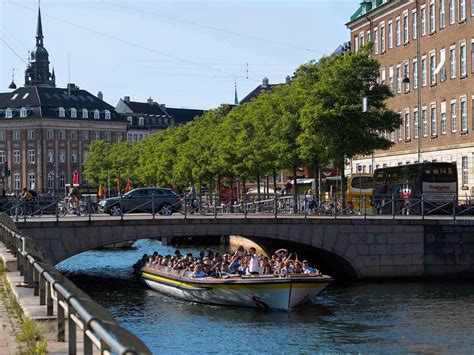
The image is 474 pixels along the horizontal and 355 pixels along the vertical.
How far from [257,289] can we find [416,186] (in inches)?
920

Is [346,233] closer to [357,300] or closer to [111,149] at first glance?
[357,300]

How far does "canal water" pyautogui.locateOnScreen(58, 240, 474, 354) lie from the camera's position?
30125 millimetres

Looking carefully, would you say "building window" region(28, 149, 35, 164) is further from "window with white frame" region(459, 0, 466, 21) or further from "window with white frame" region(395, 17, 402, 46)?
"window with white frame" region(459, 0, 466, 21)

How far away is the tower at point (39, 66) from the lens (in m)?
186

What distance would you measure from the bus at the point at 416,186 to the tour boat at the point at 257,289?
14674 mm

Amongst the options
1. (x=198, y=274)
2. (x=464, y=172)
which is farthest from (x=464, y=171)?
(x=198, y=274)

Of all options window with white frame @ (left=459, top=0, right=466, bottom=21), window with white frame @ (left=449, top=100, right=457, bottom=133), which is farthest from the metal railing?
window with white frame @ (left=449, top=100, right=457, bottom=133)

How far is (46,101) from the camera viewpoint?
568 feet

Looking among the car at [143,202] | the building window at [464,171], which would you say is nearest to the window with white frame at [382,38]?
the building window at [464,171]

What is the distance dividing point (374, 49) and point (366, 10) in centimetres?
400

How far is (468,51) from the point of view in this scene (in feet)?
224

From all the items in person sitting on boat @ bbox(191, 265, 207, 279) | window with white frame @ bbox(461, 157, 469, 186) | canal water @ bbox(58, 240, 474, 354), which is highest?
window with white frame @ bbox(461, 157, 469, 186)

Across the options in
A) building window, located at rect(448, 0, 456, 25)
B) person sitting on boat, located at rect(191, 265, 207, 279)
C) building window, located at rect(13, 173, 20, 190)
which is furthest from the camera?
building window, located at rect(13, 173, 20, 190)

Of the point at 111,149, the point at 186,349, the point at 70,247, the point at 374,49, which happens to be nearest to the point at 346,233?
the point at 70,247
